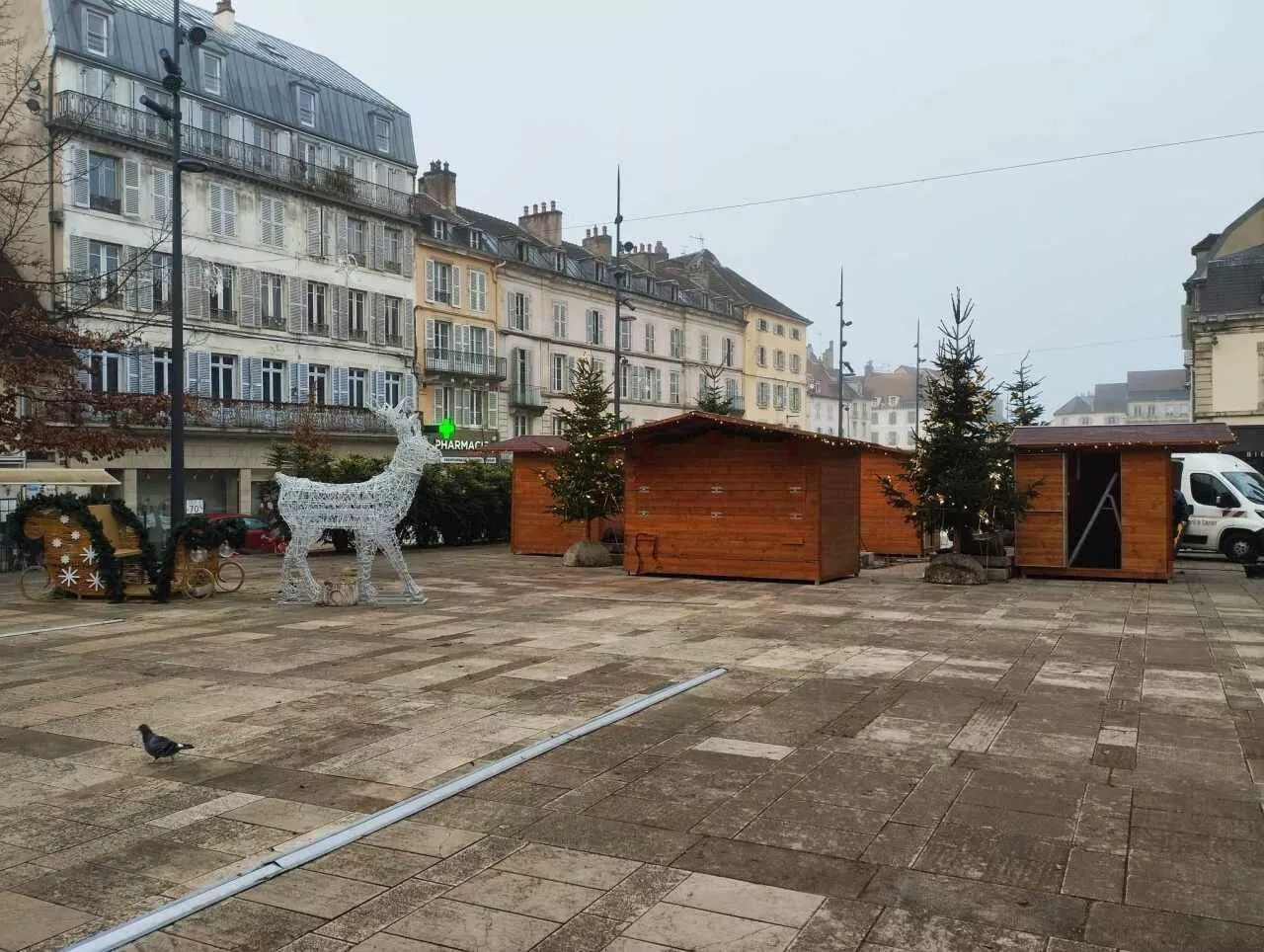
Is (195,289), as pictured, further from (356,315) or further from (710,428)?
(710,428)

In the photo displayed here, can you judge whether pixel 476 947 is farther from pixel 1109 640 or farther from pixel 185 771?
pixel 1109 640

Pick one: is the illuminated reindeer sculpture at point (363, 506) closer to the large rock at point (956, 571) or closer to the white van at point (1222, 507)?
the large rock at point (956, 571)

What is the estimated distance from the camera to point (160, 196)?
3375cm

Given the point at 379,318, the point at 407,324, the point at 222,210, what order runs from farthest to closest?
1. the point at 407,324
2. the point at 379,318
3. the point at 222,210

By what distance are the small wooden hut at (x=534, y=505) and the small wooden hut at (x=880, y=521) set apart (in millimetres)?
7047

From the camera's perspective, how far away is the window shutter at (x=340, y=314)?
3991cm

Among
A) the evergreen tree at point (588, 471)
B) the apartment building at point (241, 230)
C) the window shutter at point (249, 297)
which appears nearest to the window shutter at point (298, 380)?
the apartment building at point (241, 230)

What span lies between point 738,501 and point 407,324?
2738cm

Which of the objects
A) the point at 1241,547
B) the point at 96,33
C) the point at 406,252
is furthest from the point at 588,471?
Answer: the point at 406,252

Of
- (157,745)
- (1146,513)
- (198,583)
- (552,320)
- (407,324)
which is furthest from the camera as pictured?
(552,320)

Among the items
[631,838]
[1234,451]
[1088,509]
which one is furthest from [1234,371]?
[631,838]

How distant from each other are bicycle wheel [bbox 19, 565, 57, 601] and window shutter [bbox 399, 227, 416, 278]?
84.4ft

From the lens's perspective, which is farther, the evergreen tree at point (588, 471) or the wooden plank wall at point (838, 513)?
the evergreen tree at point (588, 471)

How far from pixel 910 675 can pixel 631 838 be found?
5082mm
